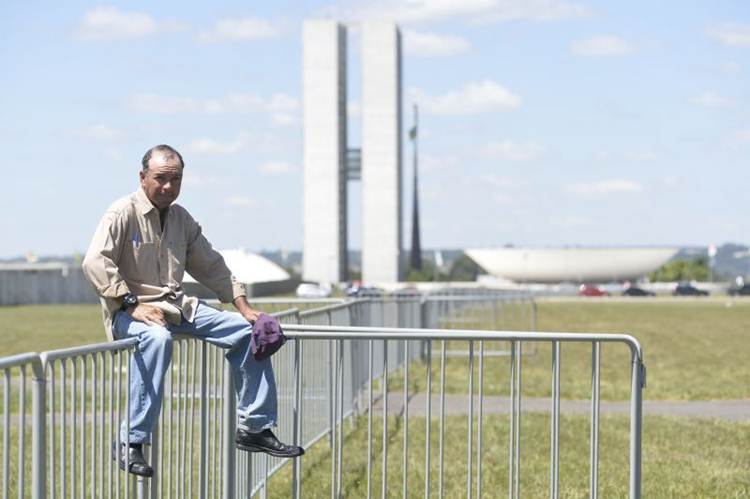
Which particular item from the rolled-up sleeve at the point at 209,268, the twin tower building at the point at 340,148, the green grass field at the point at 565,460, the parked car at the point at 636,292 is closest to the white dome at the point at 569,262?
the twin tower building at the point at 340,148

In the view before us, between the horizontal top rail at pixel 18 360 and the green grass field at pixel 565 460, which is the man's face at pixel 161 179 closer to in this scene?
the horizontal top rail at pixel 18 360

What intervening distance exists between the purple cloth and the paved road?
25.4 feet

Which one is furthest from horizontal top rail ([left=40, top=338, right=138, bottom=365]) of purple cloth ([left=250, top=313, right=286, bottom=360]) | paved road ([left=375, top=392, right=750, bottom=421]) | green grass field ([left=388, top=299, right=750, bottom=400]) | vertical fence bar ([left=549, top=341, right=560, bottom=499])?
green grass field ([left=388, top=299, right=750, bottom=400])

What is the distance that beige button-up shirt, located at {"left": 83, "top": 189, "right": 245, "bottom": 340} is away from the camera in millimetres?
6086

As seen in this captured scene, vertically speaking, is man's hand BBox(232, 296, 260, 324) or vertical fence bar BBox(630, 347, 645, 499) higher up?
man's hand BBox(232, 296, 260, 324)

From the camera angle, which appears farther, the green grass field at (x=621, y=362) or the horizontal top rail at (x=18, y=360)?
the green grass field at (x=621, y=362)

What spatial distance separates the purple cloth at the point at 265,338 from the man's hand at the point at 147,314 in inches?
20.1

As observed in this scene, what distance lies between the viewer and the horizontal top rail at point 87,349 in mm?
5214

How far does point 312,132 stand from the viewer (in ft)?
401

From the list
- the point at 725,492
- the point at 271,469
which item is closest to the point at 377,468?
the point at 271,469

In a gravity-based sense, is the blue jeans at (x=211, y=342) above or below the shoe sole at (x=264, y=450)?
above

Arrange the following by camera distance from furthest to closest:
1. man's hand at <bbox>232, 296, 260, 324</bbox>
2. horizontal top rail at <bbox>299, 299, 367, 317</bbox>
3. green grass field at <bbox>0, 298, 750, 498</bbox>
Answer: horizontal top rail at <bbox>299, 299, 367, 317</bbox>
green grass field at <bbox>0, 298, 750, 498</bbox>
man's hand at <bbox>232, 296, 260, 324</bbox>

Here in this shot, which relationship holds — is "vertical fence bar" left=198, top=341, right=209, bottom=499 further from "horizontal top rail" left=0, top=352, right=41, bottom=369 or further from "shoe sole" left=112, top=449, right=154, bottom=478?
"horizontal top rail" left=0, top=352, right=41, bottom=369

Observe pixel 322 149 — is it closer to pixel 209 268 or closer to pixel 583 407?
pixel 583 407
